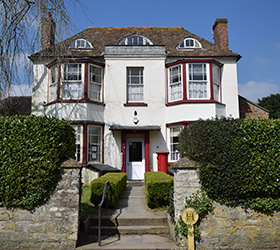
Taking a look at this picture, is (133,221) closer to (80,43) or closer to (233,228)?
(233,228)

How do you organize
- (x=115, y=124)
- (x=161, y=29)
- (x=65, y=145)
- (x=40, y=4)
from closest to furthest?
(x=65, y=145), (x=40, y=4), (x=115, y=124), (x=161, y=29)

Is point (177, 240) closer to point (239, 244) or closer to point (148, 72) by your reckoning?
point (239, 244)

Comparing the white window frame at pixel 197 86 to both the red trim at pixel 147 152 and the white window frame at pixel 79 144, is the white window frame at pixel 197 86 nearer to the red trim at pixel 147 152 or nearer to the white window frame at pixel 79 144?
the red trim at pixel 147 152

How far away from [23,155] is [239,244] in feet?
17.4

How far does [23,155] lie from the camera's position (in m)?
5.84

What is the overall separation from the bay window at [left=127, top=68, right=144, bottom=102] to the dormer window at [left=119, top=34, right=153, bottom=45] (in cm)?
188

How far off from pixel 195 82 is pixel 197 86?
0.24 metres

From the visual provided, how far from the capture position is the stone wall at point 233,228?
5.89m

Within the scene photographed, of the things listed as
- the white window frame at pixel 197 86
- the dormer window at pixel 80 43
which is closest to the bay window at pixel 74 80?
the dormer window at pixel 80 43

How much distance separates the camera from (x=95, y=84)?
46.5 ft

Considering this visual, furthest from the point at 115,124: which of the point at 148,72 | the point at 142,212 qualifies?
the point at 142,212

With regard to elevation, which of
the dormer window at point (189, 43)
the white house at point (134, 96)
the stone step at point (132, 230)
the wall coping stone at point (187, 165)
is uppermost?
the dormer window at point (189, 43)

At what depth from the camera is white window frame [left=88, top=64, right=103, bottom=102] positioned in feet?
45.6

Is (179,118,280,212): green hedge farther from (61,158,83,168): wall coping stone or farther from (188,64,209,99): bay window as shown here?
(188,64,209,99): bay window
